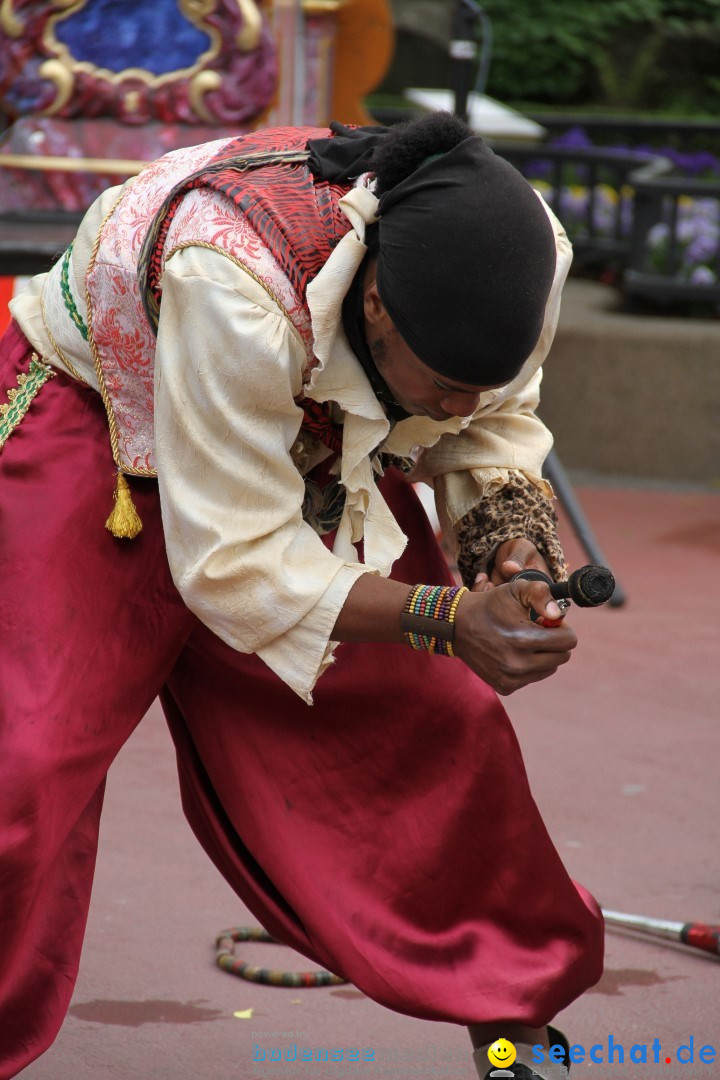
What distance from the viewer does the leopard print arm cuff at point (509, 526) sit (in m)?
2.35

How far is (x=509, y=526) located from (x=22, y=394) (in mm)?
747

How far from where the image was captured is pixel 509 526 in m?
2.34

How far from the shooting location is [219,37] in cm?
541

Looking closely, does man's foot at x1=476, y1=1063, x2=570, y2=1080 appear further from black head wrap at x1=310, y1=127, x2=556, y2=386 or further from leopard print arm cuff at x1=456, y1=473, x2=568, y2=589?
black head wrap at x1=310, y1=127, x2=556, y2=386

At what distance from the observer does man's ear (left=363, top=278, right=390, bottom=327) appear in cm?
195

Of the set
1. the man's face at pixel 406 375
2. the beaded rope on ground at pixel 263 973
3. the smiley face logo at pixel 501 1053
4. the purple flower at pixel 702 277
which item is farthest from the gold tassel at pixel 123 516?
the purple flower at pixel 702 277

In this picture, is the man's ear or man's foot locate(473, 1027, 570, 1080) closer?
the man's ear

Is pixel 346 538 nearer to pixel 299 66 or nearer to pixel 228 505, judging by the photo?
pixel 228 505

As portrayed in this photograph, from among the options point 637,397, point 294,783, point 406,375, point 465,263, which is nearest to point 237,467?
point 406,375

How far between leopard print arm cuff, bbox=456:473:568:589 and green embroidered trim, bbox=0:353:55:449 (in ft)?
2.20

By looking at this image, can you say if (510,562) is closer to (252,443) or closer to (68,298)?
(252,443)

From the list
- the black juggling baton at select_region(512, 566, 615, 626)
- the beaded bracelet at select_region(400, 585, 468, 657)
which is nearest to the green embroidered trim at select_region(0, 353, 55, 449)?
the beaded bracelet at select_region(400, 585, 468, 657)

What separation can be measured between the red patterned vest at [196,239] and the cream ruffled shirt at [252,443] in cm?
4

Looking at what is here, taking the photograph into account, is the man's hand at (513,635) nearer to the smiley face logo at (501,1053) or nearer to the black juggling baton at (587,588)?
the black juggling baton at (587,588)
